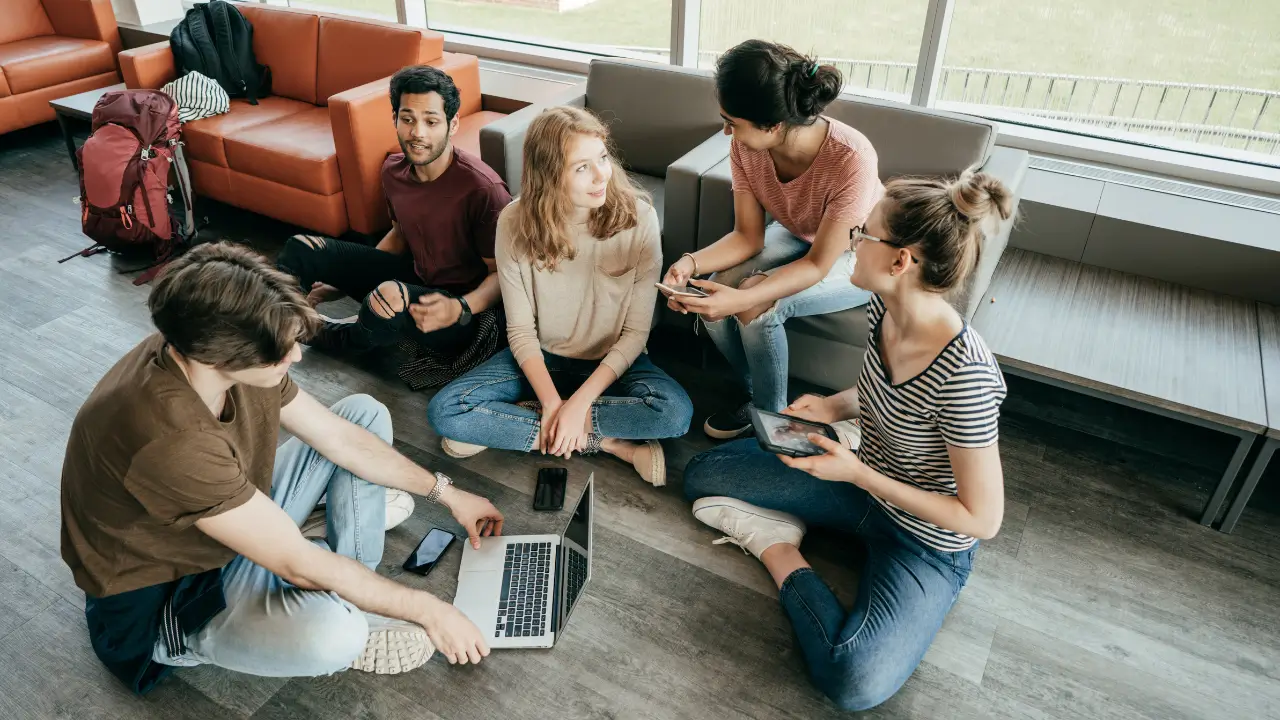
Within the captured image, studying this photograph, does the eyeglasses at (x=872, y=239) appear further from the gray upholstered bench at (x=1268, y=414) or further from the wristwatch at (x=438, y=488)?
the gray upholstered bench at (x=1268, y=414)

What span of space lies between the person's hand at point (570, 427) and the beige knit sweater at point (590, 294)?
143 mm

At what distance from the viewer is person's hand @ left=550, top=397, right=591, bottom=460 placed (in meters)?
2.05

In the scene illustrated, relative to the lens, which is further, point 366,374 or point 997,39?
point 997,39

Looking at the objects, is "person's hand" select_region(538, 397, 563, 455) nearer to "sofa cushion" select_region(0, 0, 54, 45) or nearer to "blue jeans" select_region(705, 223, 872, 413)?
"blue jeans" select_region(705, 223, 872, 413)

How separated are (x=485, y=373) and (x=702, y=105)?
1.32m

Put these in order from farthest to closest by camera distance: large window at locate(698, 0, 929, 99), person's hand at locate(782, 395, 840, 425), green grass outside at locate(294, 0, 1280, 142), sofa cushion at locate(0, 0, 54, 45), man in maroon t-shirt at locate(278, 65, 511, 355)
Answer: sofa cushion at locate(0, 0, 54, 45) < large window at locate(698, 0, 929, 99) < green grass outside at locate(294, 0, 1280, 142) < man in maroon t-shirt at locate(278, 65, 511, 355) < person's hand at locate(782, 395, 840, 425)

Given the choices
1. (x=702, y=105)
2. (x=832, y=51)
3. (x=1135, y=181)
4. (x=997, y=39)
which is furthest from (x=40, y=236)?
(x=1135, y=181)

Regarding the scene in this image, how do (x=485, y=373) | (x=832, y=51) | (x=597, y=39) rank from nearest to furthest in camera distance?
(x=485, y=373)
(x=832, y=51)
(x=597, y=39)

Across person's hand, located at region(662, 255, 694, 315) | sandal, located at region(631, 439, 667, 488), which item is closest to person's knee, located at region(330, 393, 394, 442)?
sandal, located at region(631, 439, 667, 488)

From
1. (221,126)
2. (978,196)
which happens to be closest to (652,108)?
(978,196)

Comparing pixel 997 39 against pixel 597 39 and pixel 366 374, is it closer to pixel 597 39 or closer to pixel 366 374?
pixel 597 39

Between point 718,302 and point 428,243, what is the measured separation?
96cm

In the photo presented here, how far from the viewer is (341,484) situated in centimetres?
174

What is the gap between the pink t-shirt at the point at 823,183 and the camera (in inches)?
78.5
